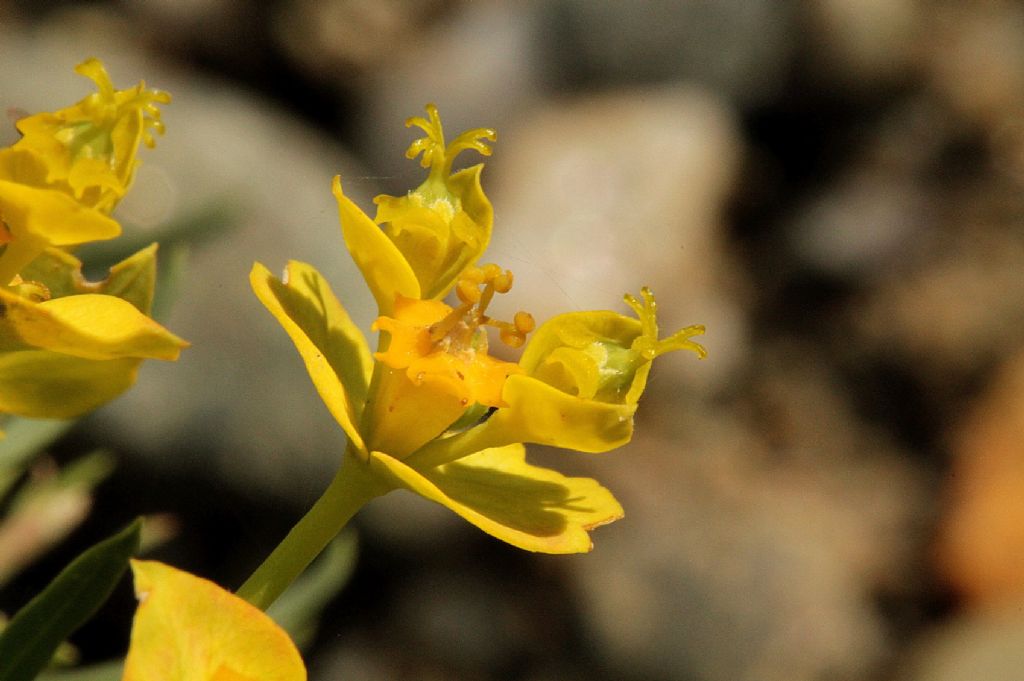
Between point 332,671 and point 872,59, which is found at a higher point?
point 872,59

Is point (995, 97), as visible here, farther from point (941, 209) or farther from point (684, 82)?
point (684, 82)

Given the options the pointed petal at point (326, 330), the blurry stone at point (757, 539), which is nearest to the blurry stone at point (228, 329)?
the blurry stone at point (757, 539)

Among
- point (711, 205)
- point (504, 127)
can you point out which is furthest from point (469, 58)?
point (711, 205)

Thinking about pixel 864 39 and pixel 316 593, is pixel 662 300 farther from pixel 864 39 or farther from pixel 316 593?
pixel 316 593

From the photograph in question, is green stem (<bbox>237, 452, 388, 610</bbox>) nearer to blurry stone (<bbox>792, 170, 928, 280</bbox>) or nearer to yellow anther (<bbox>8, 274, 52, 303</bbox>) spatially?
yellow anther (<bbox>8, 274, 52, 303</bbox>)

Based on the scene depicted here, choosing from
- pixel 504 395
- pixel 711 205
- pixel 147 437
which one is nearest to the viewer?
pixel 504 395
